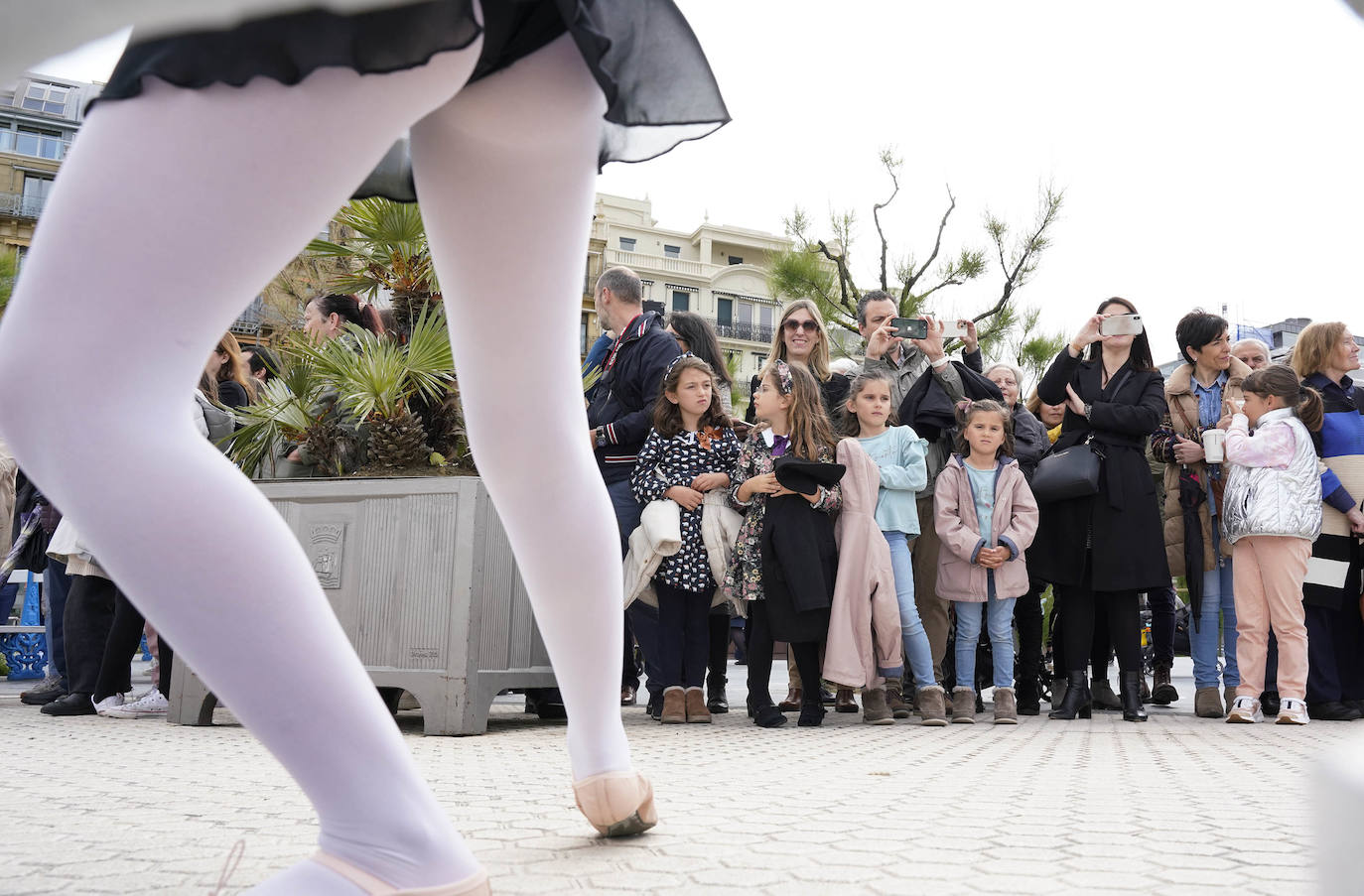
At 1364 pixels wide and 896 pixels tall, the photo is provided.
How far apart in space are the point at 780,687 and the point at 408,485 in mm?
4242

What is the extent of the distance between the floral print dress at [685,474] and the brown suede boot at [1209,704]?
2677 mm

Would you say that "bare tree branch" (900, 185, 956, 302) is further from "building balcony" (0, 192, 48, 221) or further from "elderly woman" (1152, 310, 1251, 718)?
"building balcony" (0, 192, 48, 221)

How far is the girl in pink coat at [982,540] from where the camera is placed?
519cm

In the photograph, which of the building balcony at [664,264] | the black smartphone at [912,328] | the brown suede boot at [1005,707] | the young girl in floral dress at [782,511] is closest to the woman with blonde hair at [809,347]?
the black smartphone at [912,328]

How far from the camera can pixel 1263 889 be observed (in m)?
1.26


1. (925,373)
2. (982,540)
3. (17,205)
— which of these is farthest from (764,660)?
(17,205)

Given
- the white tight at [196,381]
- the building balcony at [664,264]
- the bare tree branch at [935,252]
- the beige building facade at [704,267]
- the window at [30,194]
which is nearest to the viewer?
the white tight at [196,381]

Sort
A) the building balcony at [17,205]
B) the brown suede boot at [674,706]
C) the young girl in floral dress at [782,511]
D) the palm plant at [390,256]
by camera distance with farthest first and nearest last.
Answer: the building balcony at [17,205], the young girl in floral dress at [782,511], the brown suede boot at [674,706], the palm plant at [390,256]

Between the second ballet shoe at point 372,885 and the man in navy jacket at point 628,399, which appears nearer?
the second ballet shoe at point 372,885

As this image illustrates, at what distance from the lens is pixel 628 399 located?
17.9ft

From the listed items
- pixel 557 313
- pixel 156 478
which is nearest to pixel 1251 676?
pixel 557 313

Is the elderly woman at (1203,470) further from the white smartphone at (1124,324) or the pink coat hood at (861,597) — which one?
the pink coat hood at (861,597)

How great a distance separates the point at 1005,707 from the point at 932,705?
0.36m

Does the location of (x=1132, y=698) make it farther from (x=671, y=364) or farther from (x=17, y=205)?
(x=17, y=205)
